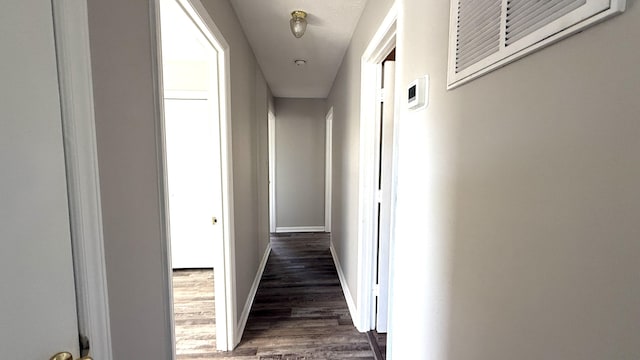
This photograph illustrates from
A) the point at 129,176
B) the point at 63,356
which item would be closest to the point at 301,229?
the point at 129,176

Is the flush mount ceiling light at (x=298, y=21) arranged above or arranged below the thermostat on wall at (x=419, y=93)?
above

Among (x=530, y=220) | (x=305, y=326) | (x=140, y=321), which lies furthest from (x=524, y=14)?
(x=305, y=326)

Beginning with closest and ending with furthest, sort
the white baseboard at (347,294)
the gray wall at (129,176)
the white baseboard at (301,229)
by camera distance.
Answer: the gray wall at (129,176) < the white baseboard at (347,294) < the white baseboard at (301,229)

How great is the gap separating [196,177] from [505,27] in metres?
3.22

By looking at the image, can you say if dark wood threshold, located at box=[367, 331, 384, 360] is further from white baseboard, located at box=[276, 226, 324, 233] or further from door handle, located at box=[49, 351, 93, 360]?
white baseboard, located at box=[276, 226, 324, 233]

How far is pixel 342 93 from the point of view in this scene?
9.53 feet

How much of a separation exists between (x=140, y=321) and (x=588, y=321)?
1182 mm

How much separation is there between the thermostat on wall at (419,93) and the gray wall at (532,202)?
3 centimetres

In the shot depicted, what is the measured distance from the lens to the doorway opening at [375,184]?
1.90 meters

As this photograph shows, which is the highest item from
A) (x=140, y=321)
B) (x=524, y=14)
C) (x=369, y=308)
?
(x=524, y=14)

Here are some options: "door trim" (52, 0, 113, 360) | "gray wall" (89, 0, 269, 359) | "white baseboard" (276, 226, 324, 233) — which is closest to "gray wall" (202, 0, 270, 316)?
"gray wall" (89, 0, 269, 359)

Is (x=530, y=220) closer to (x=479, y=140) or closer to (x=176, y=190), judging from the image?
(x=479, y=140)

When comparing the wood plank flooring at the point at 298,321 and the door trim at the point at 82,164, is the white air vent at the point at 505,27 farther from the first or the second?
the wood plank flooring at the point at 298,321

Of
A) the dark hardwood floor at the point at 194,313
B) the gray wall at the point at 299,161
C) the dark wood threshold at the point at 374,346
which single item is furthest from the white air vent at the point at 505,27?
the gray wall at the point at 299,161
